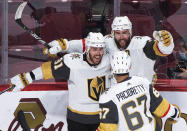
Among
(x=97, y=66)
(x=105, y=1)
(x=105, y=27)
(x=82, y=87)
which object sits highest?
(x=105, y=1)

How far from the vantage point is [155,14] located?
4.07 meters

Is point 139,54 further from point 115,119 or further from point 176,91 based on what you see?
point 115,119

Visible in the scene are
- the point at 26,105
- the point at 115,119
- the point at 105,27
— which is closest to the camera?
the point at 115,119

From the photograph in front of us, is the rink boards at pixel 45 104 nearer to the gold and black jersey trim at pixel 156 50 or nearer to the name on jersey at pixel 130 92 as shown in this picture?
the gold and black jersey trim at pixel 156 50

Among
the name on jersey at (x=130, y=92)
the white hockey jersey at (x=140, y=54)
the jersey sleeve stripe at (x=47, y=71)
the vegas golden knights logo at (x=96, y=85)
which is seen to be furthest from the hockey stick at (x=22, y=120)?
the name on jersey at (x=130, y=92)

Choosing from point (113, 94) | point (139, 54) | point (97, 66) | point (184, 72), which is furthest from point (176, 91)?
point (113, 94)

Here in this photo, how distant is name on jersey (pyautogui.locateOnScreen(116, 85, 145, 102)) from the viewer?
233cm

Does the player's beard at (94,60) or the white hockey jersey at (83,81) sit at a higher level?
the player's beard at (94,60)

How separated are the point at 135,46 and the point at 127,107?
0.85m

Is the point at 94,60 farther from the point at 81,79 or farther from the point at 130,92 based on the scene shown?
the point at 130,92

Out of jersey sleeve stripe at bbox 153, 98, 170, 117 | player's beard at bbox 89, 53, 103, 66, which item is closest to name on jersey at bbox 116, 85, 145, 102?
jersey sleeve stripe at bbox 153, 98, 170, 117

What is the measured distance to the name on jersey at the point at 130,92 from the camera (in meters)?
2.33

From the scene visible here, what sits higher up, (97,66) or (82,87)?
(97,66)

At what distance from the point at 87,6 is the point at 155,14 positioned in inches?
35.7
